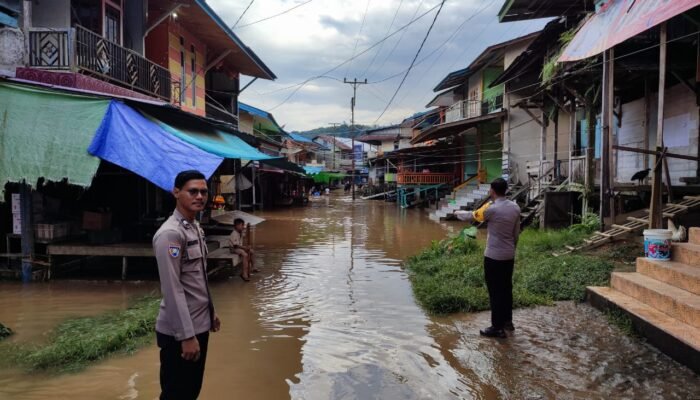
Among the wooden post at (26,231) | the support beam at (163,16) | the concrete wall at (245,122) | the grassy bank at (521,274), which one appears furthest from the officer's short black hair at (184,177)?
the concrete wall at (245,122)

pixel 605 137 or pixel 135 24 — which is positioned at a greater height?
pixel 135 24

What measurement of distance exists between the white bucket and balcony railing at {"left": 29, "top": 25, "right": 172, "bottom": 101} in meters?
10.8

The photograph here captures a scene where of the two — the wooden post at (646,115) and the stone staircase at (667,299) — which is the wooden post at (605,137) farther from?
the stone staircase at (667,299)

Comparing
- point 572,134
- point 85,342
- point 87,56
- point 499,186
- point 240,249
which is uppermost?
point 87,56

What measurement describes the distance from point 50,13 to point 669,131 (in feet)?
46.5

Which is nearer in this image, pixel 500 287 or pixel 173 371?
pixel 173 371

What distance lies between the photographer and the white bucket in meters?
5.80

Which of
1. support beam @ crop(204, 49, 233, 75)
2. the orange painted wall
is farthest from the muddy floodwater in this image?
support beam @ crop(204, 49, 233, 75)

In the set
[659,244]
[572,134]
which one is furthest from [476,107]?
[659,244]

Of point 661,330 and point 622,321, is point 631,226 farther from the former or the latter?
point 661,330

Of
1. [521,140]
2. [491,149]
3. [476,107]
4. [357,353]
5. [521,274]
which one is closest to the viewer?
[357,353]

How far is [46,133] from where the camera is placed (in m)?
7.61

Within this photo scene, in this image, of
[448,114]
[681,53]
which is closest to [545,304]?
[681,53]

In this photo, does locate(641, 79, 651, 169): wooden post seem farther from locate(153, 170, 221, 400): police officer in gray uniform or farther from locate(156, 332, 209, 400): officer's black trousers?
locate(156, 332, 209, 400): officer's black trousers
